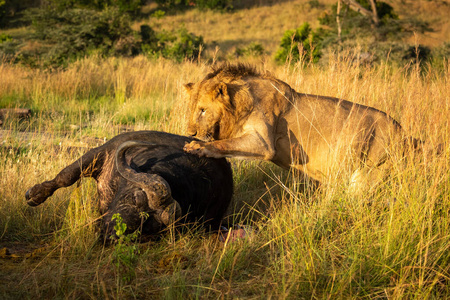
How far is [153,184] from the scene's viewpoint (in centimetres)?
312

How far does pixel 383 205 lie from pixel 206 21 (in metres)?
32.7

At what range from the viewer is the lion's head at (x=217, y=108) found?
Result: 419 centimetres

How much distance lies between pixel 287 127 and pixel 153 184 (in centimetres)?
174

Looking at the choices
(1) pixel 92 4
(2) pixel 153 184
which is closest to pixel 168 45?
(1) pixel 92 4

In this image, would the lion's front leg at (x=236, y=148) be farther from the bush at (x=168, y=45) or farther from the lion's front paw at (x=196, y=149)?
the bush at (x=168, y=45)

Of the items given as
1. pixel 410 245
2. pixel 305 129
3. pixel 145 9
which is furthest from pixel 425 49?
pixel 145 9

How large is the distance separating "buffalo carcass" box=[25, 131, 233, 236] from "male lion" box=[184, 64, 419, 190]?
0.22m

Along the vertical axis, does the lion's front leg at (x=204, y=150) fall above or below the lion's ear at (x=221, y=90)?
below

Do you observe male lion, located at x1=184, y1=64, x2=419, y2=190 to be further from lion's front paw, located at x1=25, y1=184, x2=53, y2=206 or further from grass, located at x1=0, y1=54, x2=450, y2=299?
lion's front paw, located at x1=25, y1=184, x2=53, y2=206

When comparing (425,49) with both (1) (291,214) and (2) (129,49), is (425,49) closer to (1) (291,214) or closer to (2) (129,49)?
(2) (129,49)

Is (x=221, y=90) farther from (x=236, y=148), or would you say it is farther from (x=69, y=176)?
(x=69, y=176)

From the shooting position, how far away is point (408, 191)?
3578 millimetres

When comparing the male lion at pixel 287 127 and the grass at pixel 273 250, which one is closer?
the grass at pixel 273 250

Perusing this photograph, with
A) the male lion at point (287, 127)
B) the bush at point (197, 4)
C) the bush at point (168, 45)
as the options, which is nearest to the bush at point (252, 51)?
the bush at point (168, 45)
